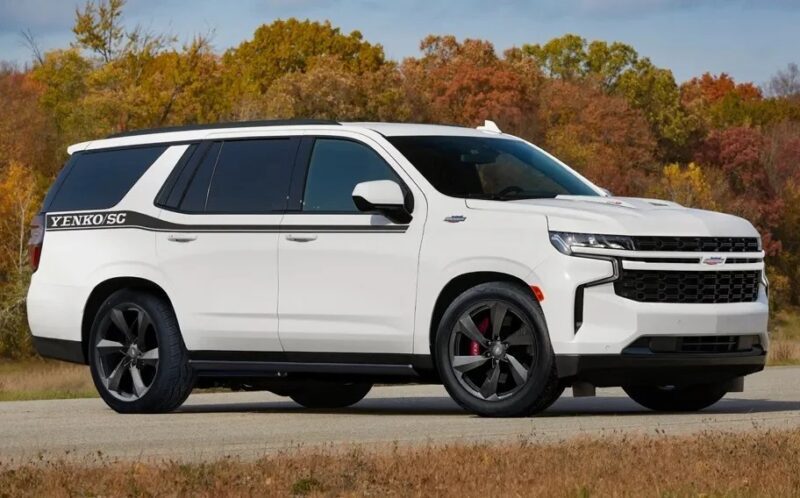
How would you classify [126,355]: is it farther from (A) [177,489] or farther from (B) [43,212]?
(A) [177,489]

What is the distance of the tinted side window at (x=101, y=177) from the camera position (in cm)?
1359

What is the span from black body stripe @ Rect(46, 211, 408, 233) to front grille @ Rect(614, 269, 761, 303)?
5.35 feet

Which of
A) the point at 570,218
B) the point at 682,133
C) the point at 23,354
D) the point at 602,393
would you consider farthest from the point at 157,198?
the point at 682,133

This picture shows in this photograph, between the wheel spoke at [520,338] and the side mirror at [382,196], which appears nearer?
the wheel spoke at [520,338]

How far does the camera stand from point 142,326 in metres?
13.2

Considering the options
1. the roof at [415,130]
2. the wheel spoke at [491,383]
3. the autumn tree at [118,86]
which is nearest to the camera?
the wheel spoke at [491,383]

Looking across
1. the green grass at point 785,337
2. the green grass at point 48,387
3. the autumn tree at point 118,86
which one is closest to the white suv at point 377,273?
the green grass at point 48,387

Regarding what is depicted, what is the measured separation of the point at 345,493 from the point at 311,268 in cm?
480

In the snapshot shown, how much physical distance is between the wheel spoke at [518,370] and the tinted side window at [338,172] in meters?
1.58

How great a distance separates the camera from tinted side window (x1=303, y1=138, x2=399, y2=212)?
12258 mm

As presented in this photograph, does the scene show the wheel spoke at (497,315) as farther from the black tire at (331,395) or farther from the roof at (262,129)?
the black tire at (331,395)

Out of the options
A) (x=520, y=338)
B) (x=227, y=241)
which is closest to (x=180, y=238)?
(x=227, y=241)

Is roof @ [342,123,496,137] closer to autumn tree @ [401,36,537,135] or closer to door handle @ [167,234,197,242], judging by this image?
door handle @ [167,234,197,242]

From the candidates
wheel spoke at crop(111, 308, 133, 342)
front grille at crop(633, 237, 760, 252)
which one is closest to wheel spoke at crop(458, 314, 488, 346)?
front grille at crop(633, 237, 760, 252)
